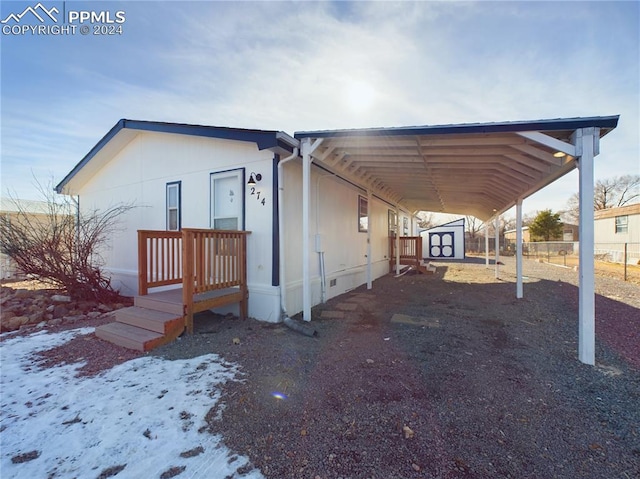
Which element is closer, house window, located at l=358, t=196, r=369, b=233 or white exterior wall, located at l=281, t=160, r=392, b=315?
white exterior wall, located at l=281, t=160, r=392, b=315

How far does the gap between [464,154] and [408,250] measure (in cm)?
801

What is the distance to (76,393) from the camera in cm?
271

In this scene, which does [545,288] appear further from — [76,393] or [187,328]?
[76,393]

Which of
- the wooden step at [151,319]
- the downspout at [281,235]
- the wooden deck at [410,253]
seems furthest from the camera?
the wooden deck at [410,253]

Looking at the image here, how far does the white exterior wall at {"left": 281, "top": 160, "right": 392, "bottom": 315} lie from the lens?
5352 mm

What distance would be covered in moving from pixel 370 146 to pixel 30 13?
242 inches

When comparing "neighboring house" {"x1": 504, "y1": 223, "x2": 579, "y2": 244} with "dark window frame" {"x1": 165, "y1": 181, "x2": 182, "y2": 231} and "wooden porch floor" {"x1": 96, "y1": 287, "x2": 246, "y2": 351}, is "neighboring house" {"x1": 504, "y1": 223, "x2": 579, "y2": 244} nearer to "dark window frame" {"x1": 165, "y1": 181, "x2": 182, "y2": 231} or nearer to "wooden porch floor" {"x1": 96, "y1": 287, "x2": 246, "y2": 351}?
"dark window frame" {"x1": 165, "y1": 181, "x2": 182, "y2": 231}

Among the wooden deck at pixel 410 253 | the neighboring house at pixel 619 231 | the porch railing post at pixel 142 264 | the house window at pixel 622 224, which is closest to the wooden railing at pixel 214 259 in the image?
the porch railing post at pixel 142 264

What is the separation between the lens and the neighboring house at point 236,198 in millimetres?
4992

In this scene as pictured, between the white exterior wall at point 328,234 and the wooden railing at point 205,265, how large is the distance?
82cm

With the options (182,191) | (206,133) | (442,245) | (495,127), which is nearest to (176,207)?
(182,191)

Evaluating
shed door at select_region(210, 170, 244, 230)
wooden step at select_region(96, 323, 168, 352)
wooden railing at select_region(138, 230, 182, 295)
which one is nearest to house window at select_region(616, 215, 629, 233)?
shed door at select_region(210, 170, 244, 230)

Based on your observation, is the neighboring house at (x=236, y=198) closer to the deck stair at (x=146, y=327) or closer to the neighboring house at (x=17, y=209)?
the neighboring house at (x=17, y=209)

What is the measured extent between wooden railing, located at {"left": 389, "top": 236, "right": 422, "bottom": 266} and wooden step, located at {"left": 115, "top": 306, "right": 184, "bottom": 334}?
9635 millimetres
